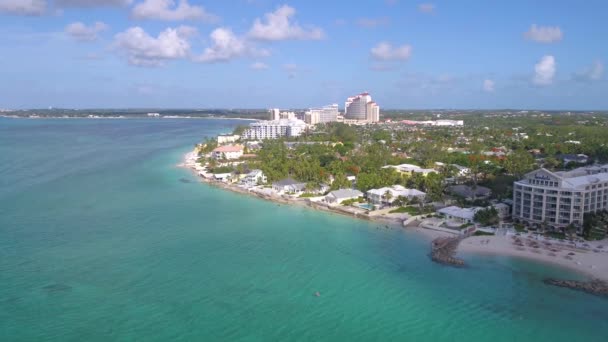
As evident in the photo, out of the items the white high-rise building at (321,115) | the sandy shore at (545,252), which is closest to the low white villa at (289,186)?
the sandy shore at (545,252)

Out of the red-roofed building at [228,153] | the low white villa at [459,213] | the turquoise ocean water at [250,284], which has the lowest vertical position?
the turquoise ocean water at [250,284]

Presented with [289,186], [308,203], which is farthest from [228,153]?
[308,203]

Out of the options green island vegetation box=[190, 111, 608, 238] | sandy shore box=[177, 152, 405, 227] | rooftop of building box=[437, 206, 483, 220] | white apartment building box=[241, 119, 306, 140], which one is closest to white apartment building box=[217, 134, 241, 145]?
white apartment building box=[241, 119, 306, 140]

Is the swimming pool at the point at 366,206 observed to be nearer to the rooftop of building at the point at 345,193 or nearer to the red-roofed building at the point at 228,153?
the rooftop of building at the point at 345,193

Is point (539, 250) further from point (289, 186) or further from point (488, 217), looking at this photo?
point (289, 186)

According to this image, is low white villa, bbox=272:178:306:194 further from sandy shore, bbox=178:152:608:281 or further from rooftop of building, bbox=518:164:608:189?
rooftop of building, bbox=518:164:608:189

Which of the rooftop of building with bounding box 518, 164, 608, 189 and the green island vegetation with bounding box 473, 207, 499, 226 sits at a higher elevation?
the rooftop of building with bounding box 518, 164, 608, 189
